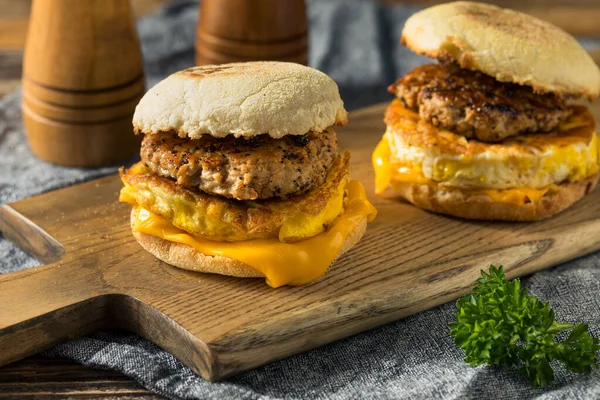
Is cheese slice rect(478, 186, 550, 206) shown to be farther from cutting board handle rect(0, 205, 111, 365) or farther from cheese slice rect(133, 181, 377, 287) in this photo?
cutting board handle rect(0, 205, 111, 365)

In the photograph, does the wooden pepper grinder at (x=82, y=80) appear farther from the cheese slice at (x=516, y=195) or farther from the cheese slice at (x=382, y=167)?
the cheese slice at (x=516, y=195)

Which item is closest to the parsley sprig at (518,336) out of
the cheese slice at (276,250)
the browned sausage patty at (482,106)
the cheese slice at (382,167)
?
the cheese slice at (276,250)

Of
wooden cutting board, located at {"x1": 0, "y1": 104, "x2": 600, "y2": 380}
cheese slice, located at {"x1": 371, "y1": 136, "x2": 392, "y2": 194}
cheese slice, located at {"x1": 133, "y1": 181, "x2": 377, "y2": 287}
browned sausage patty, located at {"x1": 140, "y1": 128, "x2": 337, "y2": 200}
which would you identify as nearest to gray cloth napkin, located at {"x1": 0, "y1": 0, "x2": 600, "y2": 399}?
wooden cutting board, located at {"x1": 0, "y1": 104, "x2": 600, "y2": 380}

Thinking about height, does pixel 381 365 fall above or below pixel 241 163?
below

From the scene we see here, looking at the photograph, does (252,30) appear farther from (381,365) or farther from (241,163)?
(381,365)

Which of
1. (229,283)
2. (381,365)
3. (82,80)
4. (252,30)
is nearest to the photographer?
(381,365)

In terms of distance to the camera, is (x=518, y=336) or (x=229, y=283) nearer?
(x=518, y=336)

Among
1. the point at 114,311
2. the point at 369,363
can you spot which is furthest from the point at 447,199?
the point at 114,311

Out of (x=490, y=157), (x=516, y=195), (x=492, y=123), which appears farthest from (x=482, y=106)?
(x=516, y=195)
